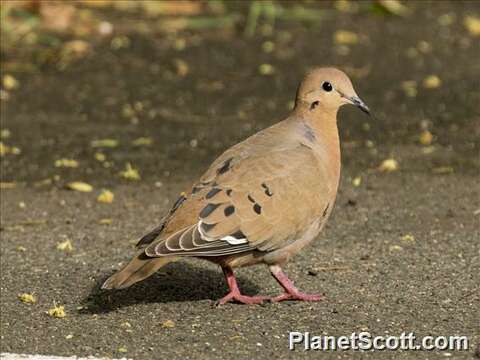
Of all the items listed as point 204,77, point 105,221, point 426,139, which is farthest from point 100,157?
point 426,139

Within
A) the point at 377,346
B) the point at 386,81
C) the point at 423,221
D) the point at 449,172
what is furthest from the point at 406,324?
the point at 386,81

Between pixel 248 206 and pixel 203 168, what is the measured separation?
111 inches

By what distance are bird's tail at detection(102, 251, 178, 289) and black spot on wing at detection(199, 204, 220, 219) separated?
0.79 ft

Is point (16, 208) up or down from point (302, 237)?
down

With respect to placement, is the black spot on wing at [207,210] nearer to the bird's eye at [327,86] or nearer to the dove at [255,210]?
the dove at [255,210]

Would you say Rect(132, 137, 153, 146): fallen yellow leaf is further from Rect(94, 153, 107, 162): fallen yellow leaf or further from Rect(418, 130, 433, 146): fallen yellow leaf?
Rect(418, 130, 433, 146): fallen yellow leaf

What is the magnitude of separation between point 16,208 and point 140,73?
321 centimetres

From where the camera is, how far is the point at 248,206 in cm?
553

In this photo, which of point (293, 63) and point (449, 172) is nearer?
point (449, 172)

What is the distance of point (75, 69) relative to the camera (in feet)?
34.8

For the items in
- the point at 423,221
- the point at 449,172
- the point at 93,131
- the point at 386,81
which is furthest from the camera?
the point at 386,81

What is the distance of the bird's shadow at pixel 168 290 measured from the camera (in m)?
5.86

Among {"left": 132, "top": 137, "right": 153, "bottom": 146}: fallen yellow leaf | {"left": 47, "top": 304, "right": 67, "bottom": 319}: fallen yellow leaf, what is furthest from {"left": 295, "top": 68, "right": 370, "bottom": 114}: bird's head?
{"left": 132, "top": 137, "right": 153, "bottom": 146}: fallen yellow leaf

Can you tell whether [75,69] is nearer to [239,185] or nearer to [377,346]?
[239,185]
